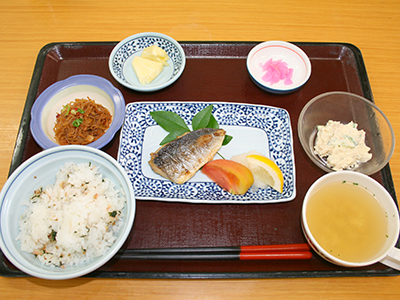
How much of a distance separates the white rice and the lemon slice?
853 mm

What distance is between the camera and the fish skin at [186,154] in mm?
1684

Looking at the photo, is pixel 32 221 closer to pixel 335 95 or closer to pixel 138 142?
pixel 138 142

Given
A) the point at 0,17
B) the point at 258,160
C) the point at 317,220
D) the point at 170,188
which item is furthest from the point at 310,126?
the point at 0,17

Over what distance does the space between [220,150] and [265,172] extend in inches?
14.9

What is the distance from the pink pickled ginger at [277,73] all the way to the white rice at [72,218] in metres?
1.44

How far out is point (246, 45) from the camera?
7.25 feet

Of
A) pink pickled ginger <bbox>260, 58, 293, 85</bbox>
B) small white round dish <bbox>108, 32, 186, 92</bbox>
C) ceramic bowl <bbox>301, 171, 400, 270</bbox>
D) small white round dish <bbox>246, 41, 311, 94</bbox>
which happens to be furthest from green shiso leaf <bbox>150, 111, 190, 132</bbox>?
ceramic bowl <bbox>301, 171, 400, 270</bbox>

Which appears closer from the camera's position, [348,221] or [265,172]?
[348,221]

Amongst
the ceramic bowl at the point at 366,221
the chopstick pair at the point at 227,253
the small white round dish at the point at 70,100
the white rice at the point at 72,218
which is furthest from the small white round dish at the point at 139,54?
the ceramic bowl at the point at 366,221

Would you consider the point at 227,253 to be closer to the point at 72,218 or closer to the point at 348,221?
the point at 348,221

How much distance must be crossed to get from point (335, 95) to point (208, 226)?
133 cm

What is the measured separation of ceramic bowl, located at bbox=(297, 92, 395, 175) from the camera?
1.75 m

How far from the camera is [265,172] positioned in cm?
165

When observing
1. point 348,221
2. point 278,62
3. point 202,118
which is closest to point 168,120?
point 202,118
